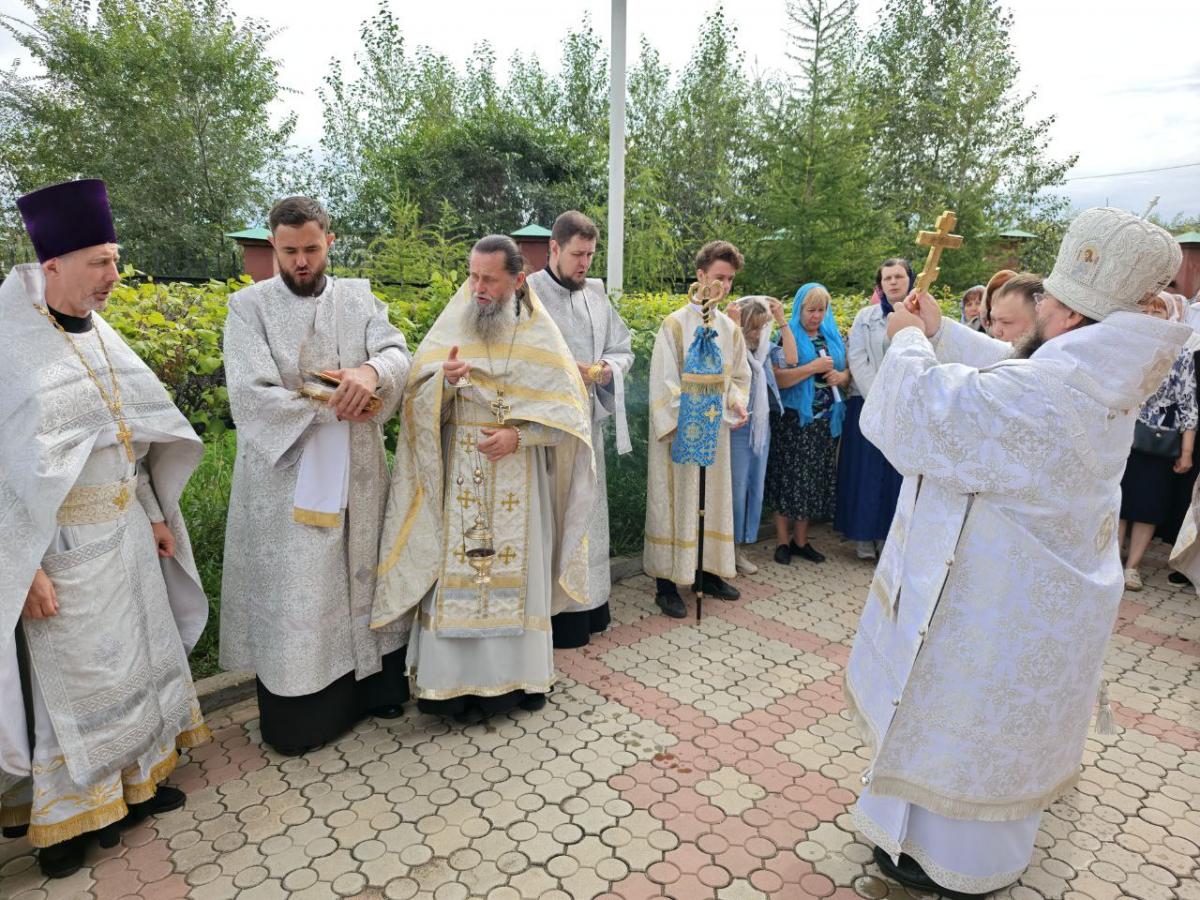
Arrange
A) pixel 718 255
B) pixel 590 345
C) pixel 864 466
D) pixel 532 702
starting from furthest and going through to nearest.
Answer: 1. pixel 864 466
2. pixel 718 255
3. pixel 590 345
4. pixel 532 702

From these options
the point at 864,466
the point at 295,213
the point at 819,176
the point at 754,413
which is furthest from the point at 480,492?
the point at 819,176

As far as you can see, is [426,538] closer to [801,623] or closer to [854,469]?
[801,623]

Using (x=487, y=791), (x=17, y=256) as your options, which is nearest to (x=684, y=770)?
(x=487, y=791)

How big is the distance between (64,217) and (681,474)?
344cm

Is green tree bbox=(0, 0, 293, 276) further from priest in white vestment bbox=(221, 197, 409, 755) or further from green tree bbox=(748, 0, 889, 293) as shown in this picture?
priest in white vestment bbox=(221, 197, 409, 755)

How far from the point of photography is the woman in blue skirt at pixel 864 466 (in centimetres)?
561

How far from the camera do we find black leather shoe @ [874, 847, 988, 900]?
8.60 feet

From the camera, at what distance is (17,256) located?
18.4 metres

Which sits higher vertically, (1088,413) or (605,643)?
(1088,413)

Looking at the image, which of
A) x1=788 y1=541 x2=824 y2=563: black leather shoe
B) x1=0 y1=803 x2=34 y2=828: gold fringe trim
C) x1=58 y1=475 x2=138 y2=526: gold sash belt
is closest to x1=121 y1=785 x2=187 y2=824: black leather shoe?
x1=0 y1=803 x2=34 y2=828: gold fringe trim

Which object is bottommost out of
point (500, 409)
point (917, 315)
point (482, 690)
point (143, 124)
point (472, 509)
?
point (482, 690)

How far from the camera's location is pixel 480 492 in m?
3.56

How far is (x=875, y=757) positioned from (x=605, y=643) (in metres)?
2.19

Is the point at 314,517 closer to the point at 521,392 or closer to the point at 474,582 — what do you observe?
the point at 474,582
